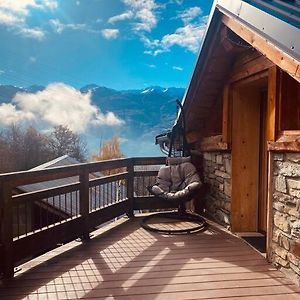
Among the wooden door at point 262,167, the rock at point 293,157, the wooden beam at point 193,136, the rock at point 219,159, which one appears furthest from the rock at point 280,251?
the wooden beam at point 193,136

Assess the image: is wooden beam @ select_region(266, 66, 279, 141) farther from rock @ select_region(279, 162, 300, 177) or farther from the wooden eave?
rock @ select_region(279, 162, 300, 177)

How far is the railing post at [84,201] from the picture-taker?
4301 mm

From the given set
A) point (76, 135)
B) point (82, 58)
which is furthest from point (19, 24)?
point (76, 135)

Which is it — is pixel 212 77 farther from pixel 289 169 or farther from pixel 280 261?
pixel 280 261

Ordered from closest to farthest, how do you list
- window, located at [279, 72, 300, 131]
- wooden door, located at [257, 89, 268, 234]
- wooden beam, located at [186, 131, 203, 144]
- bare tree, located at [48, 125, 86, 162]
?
window, located at [279, 72, 300, 131] → wooden door, located at [257, 89, 268, 234] → wooden beam, located at [186, 131, 203, 144] → bare tree, located at [48, 125, 86, 162]

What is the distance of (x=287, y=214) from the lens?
10.6 feet

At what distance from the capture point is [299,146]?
301cm

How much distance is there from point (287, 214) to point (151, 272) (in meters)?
1.46

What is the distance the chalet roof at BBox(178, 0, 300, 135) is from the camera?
2.53 meters

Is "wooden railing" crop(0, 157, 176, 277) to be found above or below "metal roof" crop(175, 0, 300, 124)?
below

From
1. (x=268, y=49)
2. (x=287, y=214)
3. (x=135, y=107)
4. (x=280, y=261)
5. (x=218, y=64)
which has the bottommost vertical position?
(x=280, y=261)

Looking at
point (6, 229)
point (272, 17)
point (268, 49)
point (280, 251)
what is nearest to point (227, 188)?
point (280, 251)

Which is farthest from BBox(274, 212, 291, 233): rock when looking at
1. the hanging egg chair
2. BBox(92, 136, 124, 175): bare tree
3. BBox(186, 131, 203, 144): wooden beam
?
BBox(92, 136, 124, 175): bare tree

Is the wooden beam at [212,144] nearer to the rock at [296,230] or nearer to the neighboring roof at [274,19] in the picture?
the rock at [296,230]
